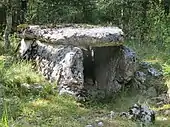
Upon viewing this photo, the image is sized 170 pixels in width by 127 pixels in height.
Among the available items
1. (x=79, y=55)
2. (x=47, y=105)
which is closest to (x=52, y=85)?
(x=79, y=55)

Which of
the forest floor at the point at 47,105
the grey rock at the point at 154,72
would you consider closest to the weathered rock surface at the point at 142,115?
the forest floor at the point at 47,105

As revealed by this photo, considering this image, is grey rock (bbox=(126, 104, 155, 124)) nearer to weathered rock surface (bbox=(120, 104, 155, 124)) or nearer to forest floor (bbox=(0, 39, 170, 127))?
weathered rock surface (bbox=(120, 104, 155, 124))

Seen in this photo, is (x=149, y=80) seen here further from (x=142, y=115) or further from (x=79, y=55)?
(x=142, y=115)

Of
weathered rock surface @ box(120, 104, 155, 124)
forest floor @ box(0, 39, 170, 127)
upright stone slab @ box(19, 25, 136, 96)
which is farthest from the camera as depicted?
upright stone slab @ box(19, 25, 136, 96)

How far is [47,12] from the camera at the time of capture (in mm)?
14258

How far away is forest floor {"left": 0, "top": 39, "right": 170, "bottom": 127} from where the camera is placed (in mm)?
7027

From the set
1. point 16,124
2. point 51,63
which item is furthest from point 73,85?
point 16,124

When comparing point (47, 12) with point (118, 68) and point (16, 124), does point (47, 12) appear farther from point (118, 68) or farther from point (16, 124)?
point (16, 124)

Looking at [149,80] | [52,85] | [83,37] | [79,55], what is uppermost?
[83,37]

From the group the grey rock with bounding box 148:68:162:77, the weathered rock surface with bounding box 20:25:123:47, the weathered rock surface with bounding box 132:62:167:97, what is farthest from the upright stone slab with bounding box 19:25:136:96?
the grey rock with bounding box 148:68:162:77

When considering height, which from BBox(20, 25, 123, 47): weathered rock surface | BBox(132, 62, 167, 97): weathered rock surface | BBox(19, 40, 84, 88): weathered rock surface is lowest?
BBox(132, 62, 167, 97): weathered rock surface

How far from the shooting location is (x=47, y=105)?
8008 mm

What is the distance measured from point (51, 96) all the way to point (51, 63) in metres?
1.37

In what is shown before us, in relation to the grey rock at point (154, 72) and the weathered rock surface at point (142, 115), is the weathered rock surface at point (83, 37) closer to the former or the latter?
the grey rock at point (154, 72)
